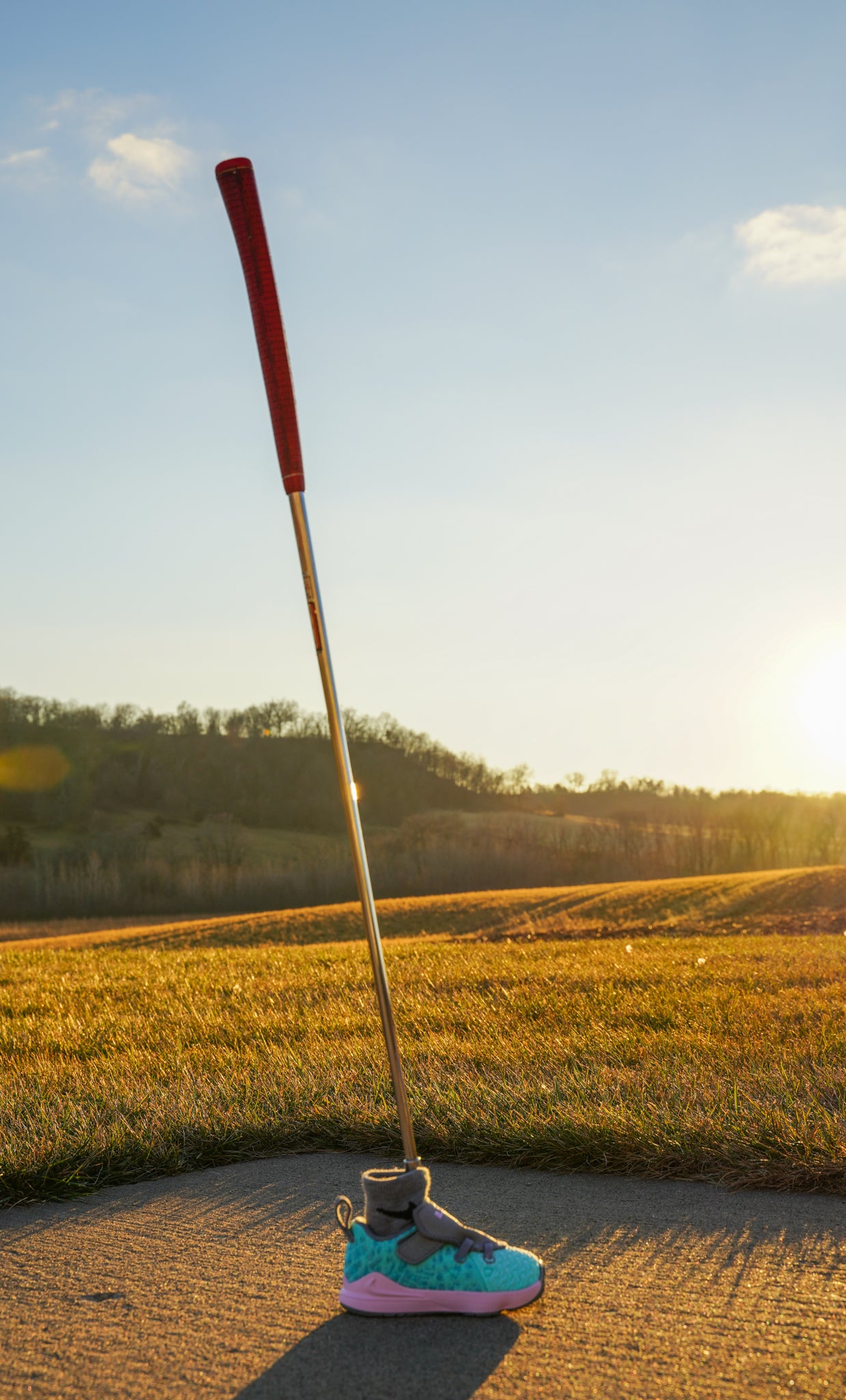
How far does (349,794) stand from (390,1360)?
152 cm

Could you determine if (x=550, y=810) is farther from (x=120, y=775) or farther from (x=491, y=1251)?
(x=491, y=1251)

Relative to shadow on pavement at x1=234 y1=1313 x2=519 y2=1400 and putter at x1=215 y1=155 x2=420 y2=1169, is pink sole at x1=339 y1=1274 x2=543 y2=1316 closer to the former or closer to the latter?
shadow on pavement at x1=234 y1=1313 x2=519 y2=1400

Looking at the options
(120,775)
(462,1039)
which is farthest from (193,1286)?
(120,775)

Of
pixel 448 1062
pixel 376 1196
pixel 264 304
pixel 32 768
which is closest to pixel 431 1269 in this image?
pixel 376 1196

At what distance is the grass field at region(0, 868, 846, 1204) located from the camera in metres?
4.41

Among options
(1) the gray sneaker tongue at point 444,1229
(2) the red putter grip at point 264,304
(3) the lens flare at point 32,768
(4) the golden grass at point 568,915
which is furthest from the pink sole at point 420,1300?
(3) the lens flare at point 32,768

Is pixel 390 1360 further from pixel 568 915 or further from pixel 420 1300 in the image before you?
pixel 568 915

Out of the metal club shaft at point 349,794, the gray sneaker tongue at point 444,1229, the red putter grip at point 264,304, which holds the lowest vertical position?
the gray sneaker tongue at point 444,1229

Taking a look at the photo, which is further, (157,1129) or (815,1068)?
(815,1068)

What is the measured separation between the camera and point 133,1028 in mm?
8500

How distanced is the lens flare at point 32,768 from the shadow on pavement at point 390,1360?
85.7 metres

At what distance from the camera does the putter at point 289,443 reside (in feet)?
10.3

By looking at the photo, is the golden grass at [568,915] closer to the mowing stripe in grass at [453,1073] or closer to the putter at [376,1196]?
the mowing stripe in grass at [453,1073]

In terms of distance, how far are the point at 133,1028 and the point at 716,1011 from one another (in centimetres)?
481
